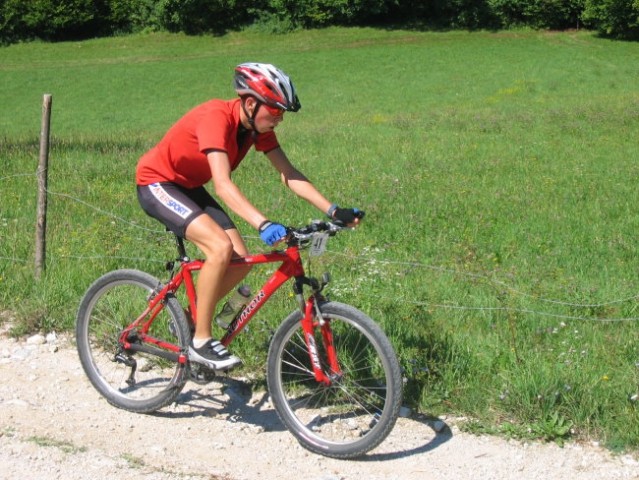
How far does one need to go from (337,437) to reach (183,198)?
5.38 feet

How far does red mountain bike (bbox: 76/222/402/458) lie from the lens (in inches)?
179

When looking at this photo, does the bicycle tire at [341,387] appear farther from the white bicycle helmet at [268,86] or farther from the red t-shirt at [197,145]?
the white bicycle helmet at [268,86]

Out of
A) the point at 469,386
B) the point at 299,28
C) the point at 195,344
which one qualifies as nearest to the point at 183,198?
the point at 195,344

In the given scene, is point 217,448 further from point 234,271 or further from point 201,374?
point 234,271

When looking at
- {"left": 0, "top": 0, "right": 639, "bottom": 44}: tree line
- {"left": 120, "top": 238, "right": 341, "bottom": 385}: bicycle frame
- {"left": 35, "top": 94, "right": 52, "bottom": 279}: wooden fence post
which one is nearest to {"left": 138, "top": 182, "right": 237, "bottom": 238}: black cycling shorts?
{"left": 120, "top": 238, "right": 341, "bottom": 385}: bicycle frame

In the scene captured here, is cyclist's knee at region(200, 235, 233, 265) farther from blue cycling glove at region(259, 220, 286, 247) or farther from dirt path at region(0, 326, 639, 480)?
dirt path at region(0, 326, 639, 480)

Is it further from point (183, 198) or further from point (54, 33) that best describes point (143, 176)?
point (54, 33)

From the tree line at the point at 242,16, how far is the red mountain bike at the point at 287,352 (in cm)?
5656

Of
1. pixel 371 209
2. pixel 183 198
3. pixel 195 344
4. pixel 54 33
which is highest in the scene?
pixel 183 198

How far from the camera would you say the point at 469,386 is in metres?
5.12

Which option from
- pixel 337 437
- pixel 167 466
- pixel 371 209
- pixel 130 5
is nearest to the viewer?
pixel 167 466

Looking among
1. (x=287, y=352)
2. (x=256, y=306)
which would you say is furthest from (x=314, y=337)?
(x=256, y=306)

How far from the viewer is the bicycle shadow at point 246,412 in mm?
4758

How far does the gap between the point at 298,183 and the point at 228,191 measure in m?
0.65
